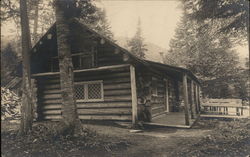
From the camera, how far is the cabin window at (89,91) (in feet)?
36.2

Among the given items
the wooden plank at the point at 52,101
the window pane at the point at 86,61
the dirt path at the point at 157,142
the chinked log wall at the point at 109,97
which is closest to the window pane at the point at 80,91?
the chinked log wall at the point at 109,97

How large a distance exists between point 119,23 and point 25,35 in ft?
10.6

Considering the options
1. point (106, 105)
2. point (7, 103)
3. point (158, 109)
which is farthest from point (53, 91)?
point (7, 103)

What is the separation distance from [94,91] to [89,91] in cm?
29

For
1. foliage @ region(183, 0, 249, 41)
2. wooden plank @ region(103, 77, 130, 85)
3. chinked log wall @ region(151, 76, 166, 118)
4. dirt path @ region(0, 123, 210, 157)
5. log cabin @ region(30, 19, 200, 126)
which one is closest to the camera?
dirt path @ region(0, 123, 210, 157)

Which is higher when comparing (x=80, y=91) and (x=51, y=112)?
(x=80, y=91)

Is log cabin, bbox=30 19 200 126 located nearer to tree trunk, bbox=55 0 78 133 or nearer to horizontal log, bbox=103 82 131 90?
horizontal log, bbox=103 82 131 90

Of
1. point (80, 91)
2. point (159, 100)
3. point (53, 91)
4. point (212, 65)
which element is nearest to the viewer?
point (80, 91)

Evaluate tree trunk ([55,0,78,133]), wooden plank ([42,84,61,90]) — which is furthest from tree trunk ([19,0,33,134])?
wooden plank ([42,84,61,90])

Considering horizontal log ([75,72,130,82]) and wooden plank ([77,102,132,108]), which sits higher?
horizontal log ([75,72,130,82])

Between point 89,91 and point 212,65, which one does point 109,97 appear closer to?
point 89,91

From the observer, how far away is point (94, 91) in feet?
36.6

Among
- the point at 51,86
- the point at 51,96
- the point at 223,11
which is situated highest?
the point at 223,11

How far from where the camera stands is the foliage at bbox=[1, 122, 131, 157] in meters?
5.24
